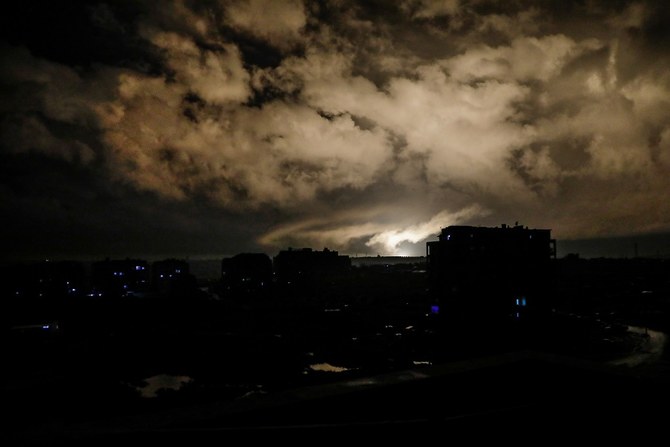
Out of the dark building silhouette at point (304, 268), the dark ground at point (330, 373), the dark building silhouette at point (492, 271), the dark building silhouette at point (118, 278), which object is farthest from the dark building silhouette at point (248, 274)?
the dark building silhouette at point (492, 271)

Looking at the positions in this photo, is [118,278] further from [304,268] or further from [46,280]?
[304,268]

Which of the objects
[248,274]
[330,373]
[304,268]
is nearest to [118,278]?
[248,274]

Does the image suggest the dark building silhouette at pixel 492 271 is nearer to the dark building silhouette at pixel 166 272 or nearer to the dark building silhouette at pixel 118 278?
the dark building silhouette at pixel 118 278

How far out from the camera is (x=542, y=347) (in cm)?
4669

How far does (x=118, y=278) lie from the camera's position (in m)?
122

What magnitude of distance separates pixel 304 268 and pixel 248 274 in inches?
813

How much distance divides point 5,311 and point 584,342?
87683mm

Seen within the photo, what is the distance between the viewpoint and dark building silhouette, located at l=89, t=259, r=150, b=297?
118 metres

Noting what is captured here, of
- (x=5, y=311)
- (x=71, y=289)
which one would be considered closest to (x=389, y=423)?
(x=5, y=311)

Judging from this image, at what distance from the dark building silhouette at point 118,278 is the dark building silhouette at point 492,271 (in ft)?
294

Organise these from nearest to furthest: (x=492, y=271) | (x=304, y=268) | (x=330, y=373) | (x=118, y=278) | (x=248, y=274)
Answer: (x=330, y=373) < (x=492, y=271) < (x=118, y=278) < (x=248, y=274) < (x=304, y=268)

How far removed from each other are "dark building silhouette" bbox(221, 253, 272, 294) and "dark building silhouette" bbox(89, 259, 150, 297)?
84.2ft

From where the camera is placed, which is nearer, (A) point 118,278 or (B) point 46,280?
(B) point 46,280

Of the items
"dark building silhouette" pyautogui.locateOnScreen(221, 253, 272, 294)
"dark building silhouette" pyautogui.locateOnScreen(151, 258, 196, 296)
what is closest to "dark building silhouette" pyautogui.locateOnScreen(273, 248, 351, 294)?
"dark building silhouette" pyautogui.locateOnScreen(221, 253, 272, 294)
